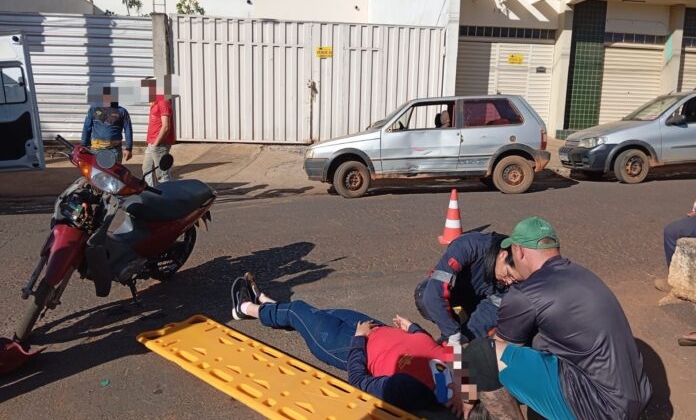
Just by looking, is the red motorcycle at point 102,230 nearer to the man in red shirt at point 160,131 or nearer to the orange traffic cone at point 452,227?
the orange traffic cone at point 452,227

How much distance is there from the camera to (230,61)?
1379cm

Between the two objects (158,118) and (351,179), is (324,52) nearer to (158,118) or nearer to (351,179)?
(351,179)

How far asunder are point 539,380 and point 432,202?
650 centimetres

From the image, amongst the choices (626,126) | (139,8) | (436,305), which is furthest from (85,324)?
(139,8)

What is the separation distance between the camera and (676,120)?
11.2 m

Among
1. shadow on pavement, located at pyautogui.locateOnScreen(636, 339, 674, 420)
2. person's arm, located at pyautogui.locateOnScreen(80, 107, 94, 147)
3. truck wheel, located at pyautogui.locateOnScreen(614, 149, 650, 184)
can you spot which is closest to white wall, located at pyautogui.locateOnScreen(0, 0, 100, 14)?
person's arm, located at pyautogui.locateOnScreen(80, 107, 94, 147)

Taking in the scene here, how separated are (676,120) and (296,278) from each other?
8.85 m

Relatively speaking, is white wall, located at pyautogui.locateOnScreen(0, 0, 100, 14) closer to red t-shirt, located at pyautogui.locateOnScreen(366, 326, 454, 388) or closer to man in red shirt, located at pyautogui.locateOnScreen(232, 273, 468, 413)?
man in red shirt, located at pyautogui.locateOnScreen(232, 273, 468, 413)

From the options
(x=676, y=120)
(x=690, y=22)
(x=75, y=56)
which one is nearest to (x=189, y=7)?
(x=75, y=56)

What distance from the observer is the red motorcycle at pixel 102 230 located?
13.0 ft

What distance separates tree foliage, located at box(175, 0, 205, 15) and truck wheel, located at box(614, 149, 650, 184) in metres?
31.2

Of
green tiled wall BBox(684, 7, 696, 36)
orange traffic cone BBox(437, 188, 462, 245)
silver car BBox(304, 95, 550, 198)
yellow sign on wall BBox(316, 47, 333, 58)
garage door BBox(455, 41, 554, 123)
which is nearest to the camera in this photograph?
orange traffic cone BBox(437, 188, 462, 245)

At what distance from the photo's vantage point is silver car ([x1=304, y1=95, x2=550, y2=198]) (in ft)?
32.9

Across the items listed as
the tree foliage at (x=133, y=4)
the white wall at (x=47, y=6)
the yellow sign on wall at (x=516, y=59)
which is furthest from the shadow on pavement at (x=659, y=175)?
the tree foliage at (x=133, y=4)
